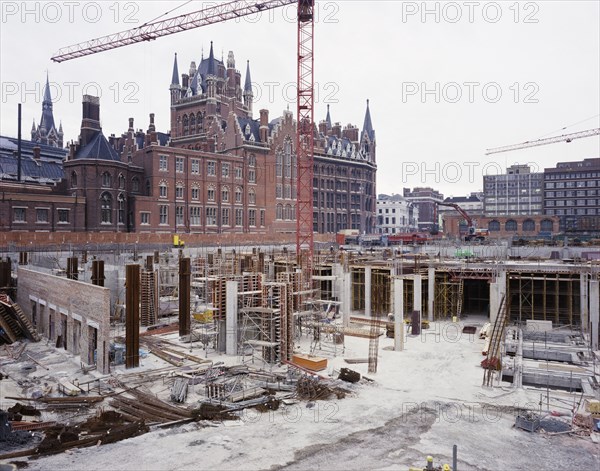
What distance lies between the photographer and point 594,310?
80.5ft

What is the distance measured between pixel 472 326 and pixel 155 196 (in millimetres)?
39960

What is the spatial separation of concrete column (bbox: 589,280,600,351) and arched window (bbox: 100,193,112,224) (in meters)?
45.9

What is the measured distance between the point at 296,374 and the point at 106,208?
41.0 m

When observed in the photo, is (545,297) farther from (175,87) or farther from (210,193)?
(175,87)

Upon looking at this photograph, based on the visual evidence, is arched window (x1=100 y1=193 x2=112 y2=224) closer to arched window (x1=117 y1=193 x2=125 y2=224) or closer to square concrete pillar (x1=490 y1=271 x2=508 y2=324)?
arched window (x1=117 y1=193 x2=125 y2=224)

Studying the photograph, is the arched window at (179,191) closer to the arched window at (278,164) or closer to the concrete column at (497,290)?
the arched window at (278,164)

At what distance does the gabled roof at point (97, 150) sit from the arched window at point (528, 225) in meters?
74.4

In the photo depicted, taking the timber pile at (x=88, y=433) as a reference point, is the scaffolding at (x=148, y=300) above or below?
above

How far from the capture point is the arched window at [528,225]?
91350 millimetres

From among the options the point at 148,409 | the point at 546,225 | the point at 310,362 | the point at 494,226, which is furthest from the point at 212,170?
the point at 546,225

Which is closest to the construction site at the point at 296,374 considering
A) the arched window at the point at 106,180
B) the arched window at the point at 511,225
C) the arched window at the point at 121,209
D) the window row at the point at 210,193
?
the arched window at the point at 106,180

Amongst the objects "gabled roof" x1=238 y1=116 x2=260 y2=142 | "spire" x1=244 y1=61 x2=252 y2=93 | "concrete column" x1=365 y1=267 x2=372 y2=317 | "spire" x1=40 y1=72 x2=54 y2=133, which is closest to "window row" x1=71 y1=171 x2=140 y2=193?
"gabled roof" x1=238 y1=116 x2=260 y2=142

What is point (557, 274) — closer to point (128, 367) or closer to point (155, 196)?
point (128, 367)

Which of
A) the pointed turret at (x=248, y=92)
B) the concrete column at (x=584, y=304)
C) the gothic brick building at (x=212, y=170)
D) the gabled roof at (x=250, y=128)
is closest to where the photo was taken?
the concrete column at (x=584, y=304)
